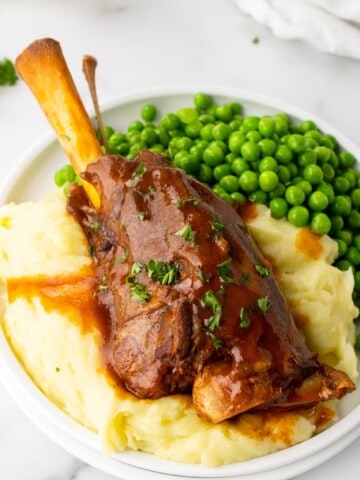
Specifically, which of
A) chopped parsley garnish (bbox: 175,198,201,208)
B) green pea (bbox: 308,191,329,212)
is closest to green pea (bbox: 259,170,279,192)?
green pea (bbox: 308,191,329,212)

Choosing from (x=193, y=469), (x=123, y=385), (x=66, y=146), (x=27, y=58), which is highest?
(x=27, y=58)

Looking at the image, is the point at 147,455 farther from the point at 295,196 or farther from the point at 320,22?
the point at 320,22

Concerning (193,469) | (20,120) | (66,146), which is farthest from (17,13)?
(193,469)

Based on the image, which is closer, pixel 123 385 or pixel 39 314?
pixel 123 385

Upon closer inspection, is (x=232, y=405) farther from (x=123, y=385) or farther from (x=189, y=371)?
(x=123, y=385)

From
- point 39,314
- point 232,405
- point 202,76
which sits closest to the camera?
point 232,405

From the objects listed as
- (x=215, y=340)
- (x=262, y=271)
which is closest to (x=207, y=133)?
(x=262, y=271)

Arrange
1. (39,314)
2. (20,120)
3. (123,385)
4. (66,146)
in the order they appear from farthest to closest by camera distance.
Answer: (20,120) → (66,146) → (39,314) → (123,385)
